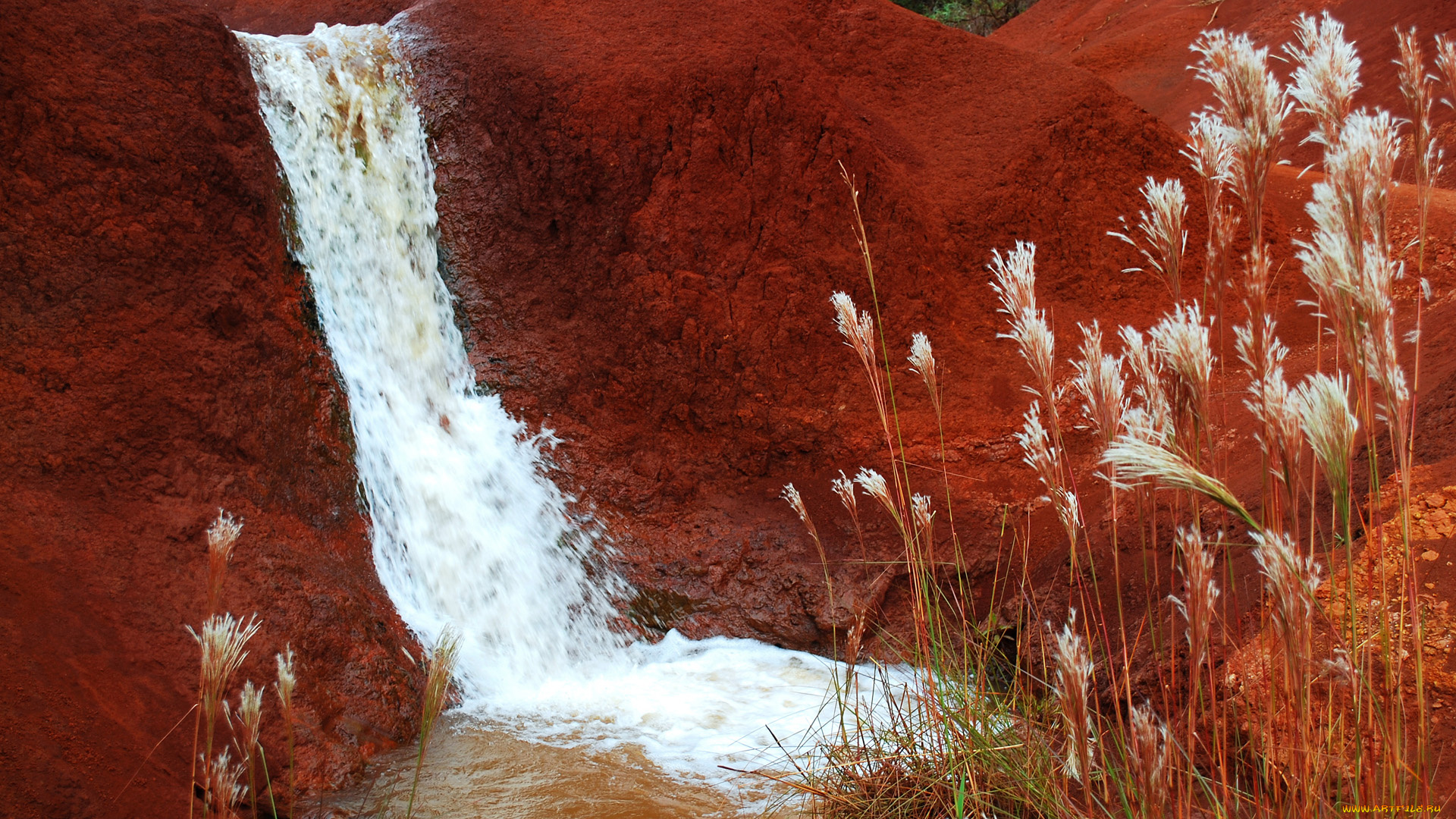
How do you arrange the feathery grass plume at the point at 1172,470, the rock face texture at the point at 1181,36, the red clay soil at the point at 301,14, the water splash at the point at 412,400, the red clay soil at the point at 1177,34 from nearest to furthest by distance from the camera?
the feathery grass plume at the point at 1172,470
the water splash at the point at 412,400
the red clay soil at the point at 301,14
the rock face texture at the point at 1181,36
the red clay soil at the point at 1177,34

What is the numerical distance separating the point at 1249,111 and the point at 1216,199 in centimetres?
16

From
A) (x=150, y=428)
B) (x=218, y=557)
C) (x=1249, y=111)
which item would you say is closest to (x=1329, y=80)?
(x=1249, y=111)

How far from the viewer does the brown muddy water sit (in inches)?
129

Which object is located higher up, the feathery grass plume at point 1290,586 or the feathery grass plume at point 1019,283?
the feathery grass plume at point 1019,283

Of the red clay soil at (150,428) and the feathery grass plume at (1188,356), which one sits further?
the red clay soil at (150,428)

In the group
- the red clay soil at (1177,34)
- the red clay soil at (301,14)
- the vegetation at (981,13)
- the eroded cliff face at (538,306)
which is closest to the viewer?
the eroded cliff face at (538,306)

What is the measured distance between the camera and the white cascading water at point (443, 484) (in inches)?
180

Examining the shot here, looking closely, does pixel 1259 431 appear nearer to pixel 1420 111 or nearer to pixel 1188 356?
pixel 1188 356

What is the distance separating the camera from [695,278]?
6059mm

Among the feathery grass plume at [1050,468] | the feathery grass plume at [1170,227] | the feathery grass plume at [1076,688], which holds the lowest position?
the feathery grass plume at [1076,688]

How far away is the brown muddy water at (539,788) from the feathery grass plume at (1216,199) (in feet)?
7.21

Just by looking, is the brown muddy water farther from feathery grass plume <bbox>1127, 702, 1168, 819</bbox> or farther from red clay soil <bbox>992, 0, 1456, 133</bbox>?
red clay soil <bbox>992, 0, 1456, 133</bbox>

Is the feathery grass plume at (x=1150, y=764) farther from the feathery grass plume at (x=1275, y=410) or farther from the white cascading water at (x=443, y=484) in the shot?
the white cascading water at (x=443, y=484)

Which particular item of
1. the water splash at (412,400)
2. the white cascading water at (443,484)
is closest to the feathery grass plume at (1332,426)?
the white cascading water at (443,484)
